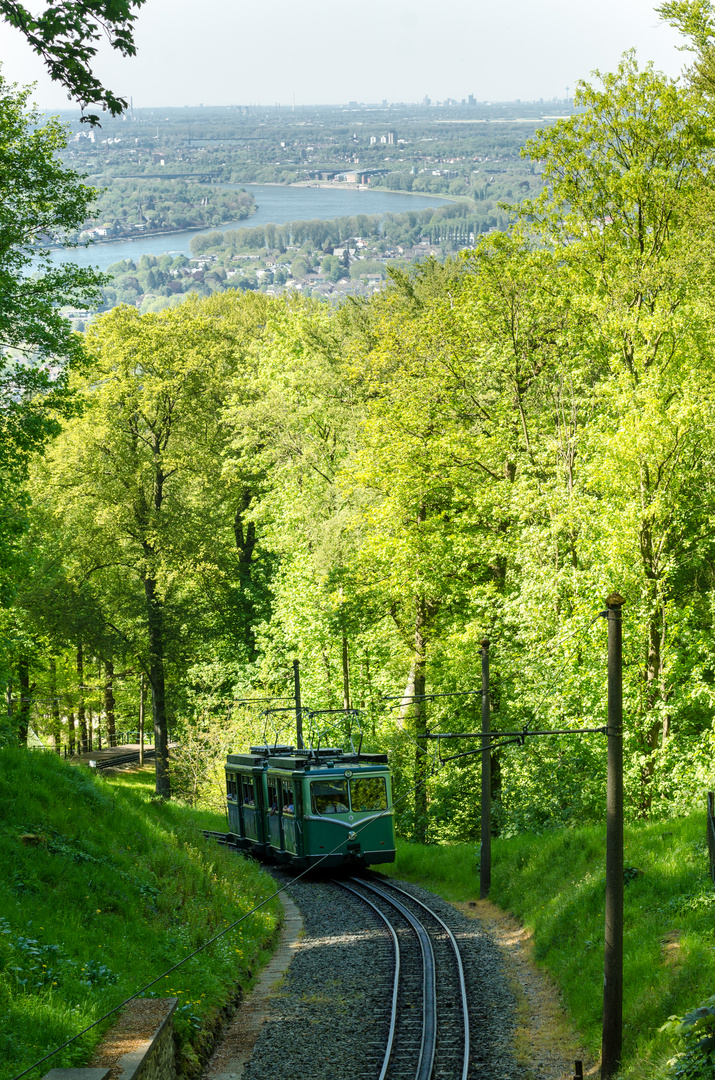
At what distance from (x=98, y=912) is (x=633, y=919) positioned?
732 centimetres

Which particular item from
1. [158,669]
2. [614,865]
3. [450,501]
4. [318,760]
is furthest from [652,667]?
[158,669]

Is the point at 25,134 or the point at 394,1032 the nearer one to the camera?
the point at 394,1032

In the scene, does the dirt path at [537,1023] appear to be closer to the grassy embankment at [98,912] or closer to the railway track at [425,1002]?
the railway track at [425,1002]

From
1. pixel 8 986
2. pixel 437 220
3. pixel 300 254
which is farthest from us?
pixel 300 254

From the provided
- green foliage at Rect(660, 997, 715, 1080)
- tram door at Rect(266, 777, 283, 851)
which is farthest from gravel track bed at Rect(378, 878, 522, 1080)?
tram door at Rect(266, 777, 283, 851)

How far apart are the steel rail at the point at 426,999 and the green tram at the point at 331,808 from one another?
329cm

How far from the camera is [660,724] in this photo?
21375 millimetres

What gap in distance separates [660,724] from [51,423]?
1375 centimetres

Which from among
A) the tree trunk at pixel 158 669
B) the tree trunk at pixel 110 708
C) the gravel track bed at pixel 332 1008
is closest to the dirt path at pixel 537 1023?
the gravel track bed at pixel 332 1008

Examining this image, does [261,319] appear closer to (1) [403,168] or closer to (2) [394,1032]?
(2) [394,1032]

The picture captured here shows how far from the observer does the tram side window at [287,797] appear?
25547mm

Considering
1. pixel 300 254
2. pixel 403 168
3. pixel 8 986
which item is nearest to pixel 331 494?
pixel 8 986

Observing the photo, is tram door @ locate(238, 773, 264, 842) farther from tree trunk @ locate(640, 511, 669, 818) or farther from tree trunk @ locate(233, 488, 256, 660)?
tree trunk @ locate(640, 511, 669, 818)

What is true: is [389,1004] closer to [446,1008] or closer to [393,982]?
[446,1008]
